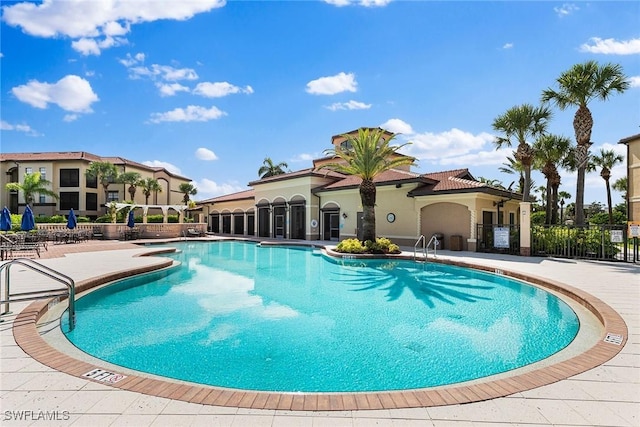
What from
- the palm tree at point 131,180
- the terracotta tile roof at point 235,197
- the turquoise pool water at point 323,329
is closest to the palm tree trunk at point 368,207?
the turquoise pool water at point 323,329

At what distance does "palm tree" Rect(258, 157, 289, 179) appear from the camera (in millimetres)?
48062

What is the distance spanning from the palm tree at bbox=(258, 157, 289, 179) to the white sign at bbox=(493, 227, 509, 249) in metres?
34.5

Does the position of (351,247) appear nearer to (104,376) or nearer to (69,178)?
(104,376)

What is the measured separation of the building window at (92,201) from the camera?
1765 inches

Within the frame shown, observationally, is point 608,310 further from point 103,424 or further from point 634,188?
point 634,188

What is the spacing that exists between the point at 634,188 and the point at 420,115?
71.5ft

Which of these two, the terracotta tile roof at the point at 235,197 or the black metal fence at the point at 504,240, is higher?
the terracotta tile roof at the point at 235,197

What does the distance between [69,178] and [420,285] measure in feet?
165

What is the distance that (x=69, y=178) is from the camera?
44.0 meters

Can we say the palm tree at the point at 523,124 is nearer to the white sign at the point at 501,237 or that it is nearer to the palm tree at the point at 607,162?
the white sign at the point at 501,237

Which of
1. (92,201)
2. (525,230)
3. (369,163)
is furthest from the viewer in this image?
(92,201)

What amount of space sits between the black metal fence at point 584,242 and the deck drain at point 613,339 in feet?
38.3

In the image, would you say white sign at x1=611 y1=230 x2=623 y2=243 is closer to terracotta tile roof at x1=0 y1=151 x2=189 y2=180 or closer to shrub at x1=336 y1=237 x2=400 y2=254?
shrub at x1=336 y1=237 x2=400 y2=254

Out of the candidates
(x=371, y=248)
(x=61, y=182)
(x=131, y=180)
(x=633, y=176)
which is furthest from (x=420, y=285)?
(x=61, y=182)
